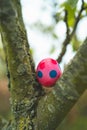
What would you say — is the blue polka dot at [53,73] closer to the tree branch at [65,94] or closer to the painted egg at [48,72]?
the painted egg at [48,72]

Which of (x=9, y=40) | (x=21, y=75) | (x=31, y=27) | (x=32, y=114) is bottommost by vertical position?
(x=31, y=27)

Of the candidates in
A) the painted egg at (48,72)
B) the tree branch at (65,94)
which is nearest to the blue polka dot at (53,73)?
the painted egg at (48,72)

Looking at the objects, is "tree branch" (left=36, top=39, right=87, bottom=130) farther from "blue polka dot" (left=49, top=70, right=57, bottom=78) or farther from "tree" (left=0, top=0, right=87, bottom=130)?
"blue polka dot" (left=49, top=70, right=57, bottom=78)

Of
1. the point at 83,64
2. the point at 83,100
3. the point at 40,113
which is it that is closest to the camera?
the point at 83,64

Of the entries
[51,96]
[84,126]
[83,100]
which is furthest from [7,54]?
[83,100]

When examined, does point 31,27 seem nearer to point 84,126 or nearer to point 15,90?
point 84,126

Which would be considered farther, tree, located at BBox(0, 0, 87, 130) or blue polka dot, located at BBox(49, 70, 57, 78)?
blue polka dot, located at BBox(49, 70, 57, 78)

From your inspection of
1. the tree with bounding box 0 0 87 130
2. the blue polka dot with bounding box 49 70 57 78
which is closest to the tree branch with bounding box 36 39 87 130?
the tree with bounding box 0 0 87 130
